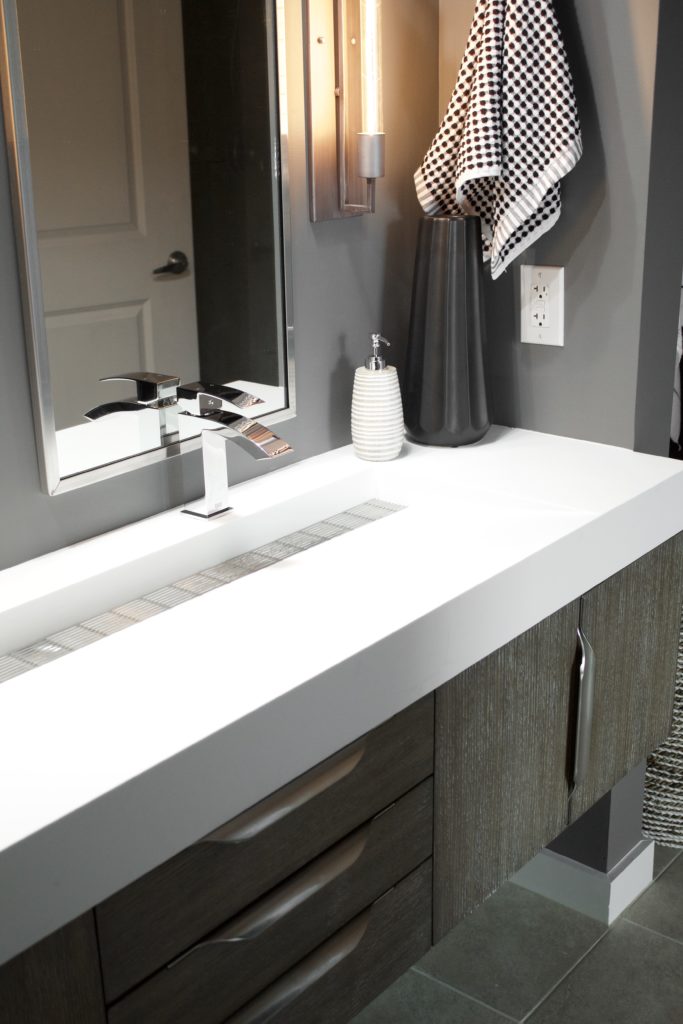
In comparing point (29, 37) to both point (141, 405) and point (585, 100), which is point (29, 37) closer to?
point (141, 405)

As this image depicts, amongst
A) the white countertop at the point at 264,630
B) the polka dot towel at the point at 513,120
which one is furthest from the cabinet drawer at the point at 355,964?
the polka dot towel at the point at 513,120

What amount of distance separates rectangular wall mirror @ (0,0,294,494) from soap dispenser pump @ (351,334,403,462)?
0.51ft

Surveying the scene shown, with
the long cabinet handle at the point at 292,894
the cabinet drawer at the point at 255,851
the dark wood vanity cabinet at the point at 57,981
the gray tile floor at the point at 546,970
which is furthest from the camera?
the gray tile floor at the point at 546,970

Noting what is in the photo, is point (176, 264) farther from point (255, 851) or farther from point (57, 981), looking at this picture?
point (57, 981)

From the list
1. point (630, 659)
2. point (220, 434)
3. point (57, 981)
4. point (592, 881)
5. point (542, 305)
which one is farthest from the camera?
point (592, 881)

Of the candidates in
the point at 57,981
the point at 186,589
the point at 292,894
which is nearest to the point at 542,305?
the point at 186,589

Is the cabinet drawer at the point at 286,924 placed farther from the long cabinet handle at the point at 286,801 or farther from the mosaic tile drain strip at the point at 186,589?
the mosaic tile drain strip at the point at 186,589

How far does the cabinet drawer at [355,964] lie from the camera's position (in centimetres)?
127

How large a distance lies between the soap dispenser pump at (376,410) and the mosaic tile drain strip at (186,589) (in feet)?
0.31

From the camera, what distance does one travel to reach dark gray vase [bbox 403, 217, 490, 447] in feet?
5.83

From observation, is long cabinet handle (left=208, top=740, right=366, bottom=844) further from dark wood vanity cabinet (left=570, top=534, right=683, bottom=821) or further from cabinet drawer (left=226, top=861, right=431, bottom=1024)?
dark wood vanity cabinet (left=570, top=534, right=683, bottom=821)

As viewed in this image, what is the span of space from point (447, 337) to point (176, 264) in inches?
18.3

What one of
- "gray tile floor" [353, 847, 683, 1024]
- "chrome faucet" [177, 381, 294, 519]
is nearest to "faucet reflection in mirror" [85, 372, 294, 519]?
"chrome faucet" [177, 381, 294, 519]

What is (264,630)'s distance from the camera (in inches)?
51.0
